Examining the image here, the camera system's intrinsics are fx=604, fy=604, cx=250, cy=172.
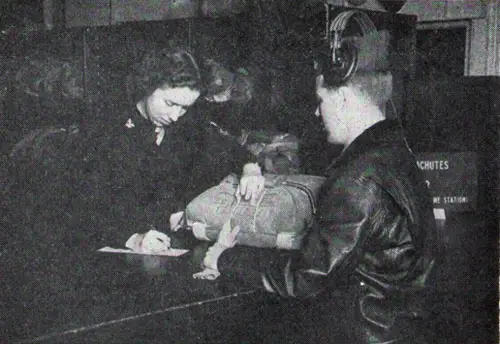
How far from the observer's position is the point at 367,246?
0.94m

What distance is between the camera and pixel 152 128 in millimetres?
1590

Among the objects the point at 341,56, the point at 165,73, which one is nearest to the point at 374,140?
the point at 341,56

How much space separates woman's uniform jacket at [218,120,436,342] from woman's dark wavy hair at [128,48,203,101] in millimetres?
654

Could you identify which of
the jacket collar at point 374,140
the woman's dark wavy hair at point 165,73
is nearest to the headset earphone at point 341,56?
the jacket collar at point 374,140

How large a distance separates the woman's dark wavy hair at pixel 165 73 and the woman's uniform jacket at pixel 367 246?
654mm

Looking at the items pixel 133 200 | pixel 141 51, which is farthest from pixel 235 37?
pixel 133 200

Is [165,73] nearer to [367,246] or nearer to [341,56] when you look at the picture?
[341,56]

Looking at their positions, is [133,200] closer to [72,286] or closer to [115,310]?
[72,286]

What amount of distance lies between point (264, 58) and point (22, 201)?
70cm

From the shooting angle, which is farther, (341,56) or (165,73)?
(165,73)

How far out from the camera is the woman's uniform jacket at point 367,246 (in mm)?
880

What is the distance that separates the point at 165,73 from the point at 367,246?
0.83 meters

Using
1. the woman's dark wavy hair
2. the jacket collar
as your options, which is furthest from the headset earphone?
the woman's dark wavy hair

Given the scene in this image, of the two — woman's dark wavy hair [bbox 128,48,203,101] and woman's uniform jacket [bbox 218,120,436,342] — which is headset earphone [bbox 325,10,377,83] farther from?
woman's dark wavy hair [bbox 128,48,203,101]
